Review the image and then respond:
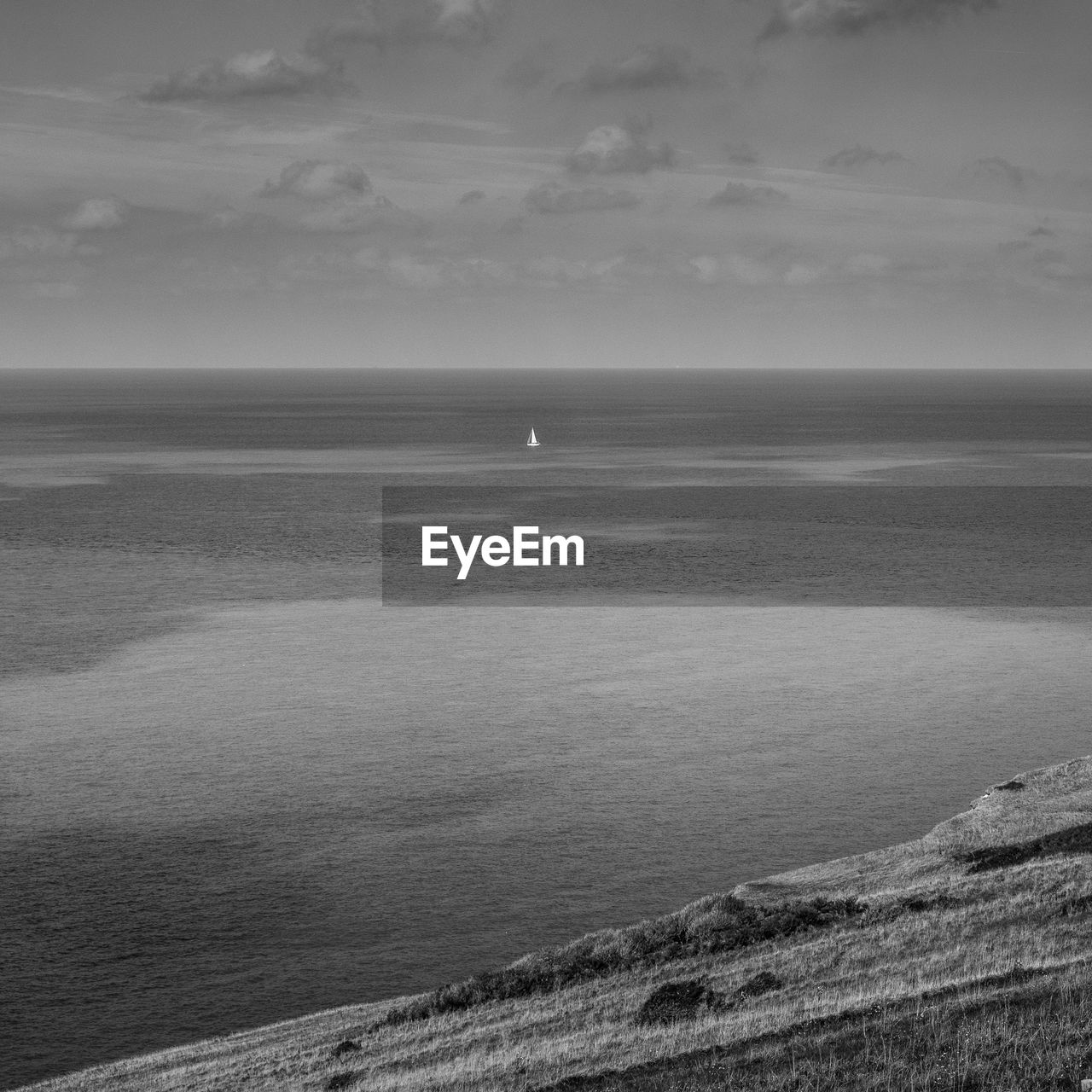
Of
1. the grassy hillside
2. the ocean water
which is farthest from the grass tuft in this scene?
the ocean water

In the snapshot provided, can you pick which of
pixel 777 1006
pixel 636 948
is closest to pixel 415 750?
pixel 636 948

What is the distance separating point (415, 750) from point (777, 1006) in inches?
1429

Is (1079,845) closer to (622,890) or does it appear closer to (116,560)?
(622,890)

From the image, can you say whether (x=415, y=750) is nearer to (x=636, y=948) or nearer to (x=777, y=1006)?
(x=636, y=948)

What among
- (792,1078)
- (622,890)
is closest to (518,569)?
(622,890)

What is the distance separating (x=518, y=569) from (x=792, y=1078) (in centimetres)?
9263

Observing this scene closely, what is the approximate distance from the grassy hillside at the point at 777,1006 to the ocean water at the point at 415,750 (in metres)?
6.92

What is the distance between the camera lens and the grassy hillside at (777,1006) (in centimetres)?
2469

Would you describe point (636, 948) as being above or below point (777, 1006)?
below

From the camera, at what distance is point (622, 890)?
160ft

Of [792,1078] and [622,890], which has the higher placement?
[792,1078]

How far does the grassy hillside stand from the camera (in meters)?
24.7

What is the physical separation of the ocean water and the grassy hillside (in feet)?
22.7

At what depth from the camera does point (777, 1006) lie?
98.7 ft
